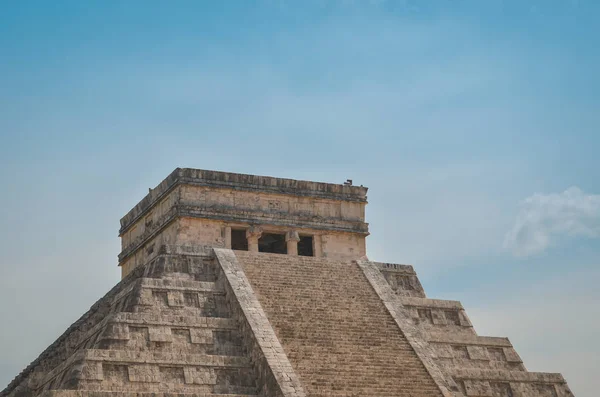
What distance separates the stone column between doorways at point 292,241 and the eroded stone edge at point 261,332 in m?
2.13

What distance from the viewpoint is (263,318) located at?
869 inches

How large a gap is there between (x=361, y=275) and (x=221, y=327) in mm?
4882

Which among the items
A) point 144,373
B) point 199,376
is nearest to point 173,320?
point 199,376

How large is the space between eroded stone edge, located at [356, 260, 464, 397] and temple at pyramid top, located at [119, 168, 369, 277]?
1.24 metres

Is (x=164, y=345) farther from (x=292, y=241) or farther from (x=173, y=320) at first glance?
(x=292, y=241)

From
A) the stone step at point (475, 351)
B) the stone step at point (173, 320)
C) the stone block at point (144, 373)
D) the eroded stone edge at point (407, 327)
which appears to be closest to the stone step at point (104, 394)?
the stone block at point (144, 373)

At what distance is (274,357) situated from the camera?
20750mm

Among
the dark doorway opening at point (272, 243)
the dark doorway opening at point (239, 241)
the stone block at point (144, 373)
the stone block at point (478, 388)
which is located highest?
the dark doorway opening at point (272, 243)

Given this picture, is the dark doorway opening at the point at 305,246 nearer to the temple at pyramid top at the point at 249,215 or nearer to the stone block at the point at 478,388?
the temple at pyramid top at the point at 249,215

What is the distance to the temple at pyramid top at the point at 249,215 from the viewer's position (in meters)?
26.0

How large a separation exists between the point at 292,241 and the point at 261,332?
17.6 ft

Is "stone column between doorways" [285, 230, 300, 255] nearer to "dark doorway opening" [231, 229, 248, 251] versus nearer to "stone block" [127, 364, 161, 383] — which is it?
"dark doorway opening" [231, 229, 248, 251]

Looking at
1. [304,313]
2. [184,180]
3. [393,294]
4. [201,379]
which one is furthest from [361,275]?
[201,379]

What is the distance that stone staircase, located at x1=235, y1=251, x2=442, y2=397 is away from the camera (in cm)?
2100
